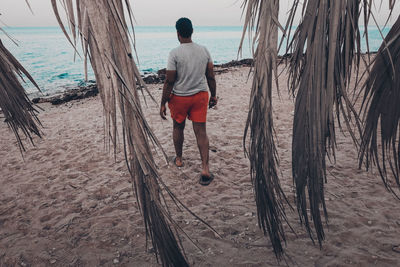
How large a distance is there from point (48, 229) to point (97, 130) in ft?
11.2

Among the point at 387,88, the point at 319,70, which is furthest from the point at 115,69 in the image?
the point at 387,88

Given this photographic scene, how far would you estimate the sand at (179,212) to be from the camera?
2345 mm

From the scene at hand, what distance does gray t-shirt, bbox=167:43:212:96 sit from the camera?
3025 mm

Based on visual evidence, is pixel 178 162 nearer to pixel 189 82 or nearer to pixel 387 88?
pixel 189 82

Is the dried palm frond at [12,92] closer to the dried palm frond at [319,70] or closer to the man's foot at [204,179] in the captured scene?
the dried palm frond at [319,70]

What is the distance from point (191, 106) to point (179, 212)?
132 centimetres

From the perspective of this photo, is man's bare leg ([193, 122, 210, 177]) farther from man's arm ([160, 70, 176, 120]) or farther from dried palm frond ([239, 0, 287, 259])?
dried palm frond ([239, 0, 287, 259])

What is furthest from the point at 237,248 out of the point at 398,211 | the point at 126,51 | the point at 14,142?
the point at 14,142

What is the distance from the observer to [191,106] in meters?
3.30

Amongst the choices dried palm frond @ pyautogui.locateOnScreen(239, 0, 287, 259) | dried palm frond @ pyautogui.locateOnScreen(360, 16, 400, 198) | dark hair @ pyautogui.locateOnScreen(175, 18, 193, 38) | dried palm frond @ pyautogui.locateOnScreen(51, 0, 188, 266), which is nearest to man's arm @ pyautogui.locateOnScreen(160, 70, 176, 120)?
dark hair @ pyautogui.locateOnScreen(175, 18, 193, 38)

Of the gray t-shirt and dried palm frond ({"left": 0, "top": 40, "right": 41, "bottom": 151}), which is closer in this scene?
dried palm frond ({"left": 0, "top": 40, "right": 41, "bottom": 151})

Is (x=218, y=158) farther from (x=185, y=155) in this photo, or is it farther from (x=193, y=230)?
(x=193, y=230)

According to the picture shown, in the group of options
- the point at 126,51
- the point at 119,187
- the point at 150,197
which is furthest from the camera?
the point at 119,187

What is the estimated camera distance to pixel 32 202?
132 inches
